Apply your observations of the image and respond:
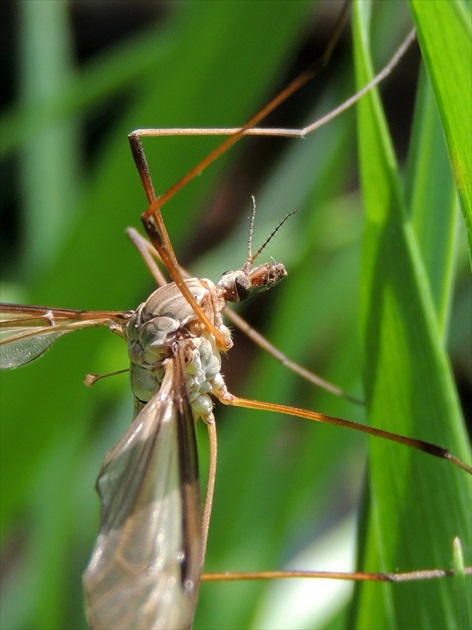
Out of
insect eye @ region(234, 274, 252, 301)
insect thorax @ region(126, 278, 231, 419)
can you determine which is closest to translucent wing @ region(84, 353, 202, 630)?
insect thorax @ region(126, 278, 231, 419)

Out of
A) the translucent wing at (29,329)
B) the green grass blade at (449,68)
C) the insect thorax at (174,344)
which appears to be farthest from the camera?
the translucent wing at (29,329)

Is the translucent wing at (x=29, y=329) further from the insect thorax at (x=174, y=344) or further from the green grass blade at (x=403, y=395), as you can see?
the green grass blade at (x=403, y=395)

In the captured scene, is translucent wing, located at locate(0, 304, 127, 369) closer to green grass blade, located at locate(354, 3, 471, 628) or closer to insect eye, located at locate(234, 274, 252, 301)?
insect eye, located at locate(234, 274, 252, 301)

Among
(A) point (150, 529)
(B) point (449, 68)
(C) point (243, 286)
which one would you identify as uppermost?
(C) point (243, 286)

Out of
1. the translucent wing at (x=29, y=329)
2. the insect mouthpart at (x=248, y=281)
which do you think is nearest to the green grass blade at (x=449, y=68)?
the insect mouthpart at (x=248, y=281)

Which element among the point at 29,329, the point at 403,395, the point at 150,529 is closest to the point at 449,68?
the point at 403,395

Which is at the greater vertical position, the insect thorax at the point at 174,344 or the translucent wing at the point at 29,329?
the translucent wing at the point at 29,329

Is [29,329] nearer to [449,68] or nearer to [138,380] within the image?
[138,380]
